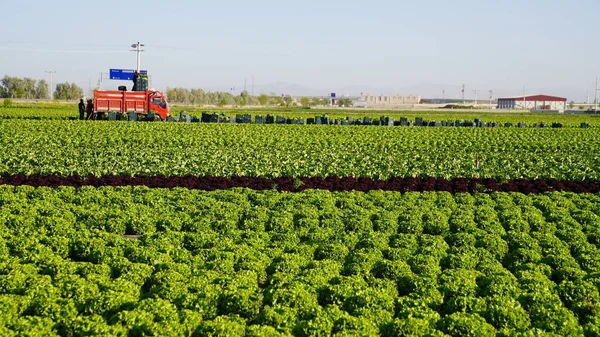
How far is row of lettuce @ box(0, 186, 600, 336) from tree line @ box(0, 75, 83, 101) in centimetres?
14496

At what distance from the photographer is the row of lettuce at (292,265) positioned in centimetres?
867

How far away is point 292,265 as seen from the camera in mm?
11344

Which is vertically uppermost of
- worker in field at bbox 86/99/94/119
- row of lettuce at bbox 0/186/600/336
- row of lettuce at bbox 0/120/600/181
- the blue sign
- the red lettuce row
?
the blue sign

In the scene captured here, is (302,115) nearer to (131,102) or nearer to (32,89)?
(131,102)

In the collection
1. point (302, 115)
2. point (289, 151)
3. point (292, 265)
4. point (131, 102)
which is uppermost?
point (131, 102)

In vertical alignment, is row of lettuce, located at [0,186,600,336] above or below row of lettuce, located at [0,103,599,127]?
below

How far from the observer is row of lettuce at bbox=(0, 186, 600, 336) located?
8672 millimetres

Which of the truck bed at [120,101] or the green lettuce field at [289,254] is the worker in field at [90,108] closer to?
the truck bed at [120,101]

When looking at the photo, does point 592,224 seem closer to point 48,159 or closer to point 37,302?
point 37,302

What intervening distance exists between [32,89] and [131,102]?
381 feet

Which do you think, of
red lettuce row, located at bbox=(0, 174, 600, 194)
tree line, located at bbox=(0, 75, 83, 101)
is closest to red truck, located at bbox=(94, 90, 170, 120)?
red lettuce row, located at bbox=(0, 174, 600, 194)

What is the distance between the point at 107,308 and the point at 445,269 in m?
5.85

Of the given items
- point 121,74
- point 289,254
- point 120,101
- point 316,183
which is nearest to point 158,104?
point 120,101

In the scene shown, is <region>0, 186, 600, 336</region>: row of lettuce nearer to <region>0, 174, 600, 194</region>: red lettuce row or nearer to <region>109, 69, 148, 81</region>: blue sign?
<region>0, 174, 600, 194</region>: red lettuce row
